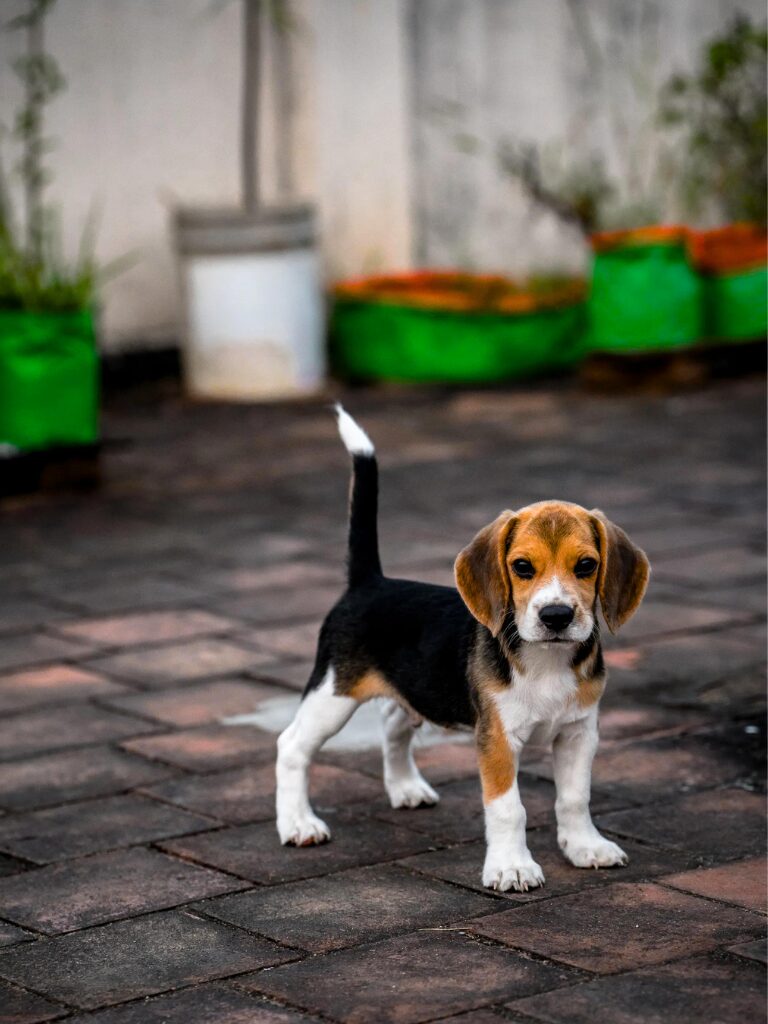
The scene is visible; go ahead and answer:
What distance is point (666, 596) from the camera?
20.9 feet

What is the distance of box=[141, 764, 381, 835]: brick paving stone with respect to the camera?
14.4 feet

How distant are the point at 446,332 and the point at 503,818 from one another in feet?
24.2

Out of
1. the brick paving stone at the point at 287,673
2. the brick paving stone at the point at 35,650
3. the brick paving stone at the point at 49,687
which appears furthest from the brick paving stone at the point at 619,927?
the brick paving stone at the point at 35,650

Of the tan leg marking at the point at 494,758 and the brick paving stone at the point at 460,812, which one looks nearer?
the tan leg marking at the point at 494,758

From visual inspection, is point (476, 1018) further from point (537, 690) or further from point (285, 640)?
point (285, 640)

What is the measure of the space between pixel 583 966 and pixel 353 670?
0.95m

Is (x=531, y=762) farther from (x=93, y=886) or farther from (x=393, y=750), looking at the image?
(x=93, y=886)

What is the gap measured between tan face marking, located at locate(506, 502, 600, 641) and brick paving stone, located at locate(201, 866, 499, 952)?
0.57 m

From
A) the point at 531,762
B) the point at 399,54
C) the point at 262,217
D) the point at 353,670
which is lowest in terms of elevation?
the point at 531,762

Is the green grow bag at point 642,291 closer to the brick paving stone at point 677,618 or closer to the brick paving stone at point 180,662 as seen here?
the brick paving stone at point 677,618

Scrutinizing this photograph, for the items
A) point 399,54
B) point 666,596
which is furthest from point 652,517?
point 399,54

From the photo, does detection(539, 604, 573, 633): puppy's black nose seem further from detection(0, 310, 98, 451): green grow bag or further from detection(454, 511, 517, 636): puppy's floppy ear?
detection(0, 310, 98, 451): green grow bag

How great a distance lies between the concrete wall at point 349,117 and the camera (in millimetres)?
10844

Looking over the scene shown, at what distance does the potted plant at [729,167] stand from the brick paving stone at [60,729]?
6725 millimetres
